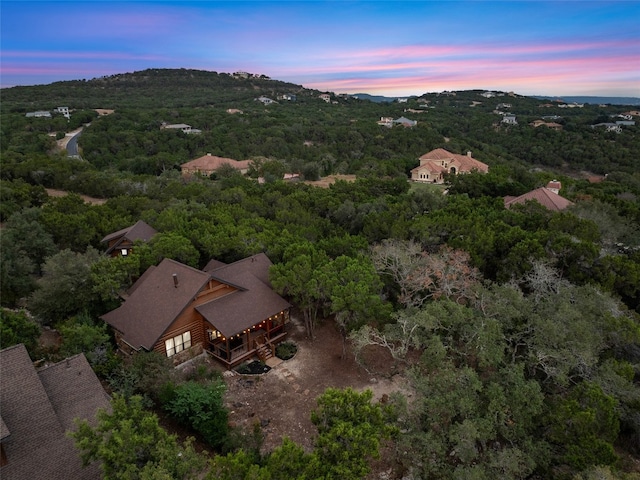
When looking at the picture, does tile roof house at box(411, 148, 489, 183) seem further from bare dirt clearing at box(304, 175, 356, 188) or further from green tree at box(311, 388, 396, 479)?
green tree at box(311, 388, 396, 479)

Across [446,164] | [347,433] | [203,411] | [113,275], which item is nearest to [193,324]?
[113,275]

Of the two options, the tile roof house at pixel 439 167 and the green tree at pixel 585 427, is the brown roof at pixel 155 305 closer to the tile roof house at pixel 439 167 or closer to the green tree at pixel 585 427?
the green tree at pixel 585 427

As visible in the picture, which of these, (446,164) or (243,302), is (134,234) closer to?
(243,302)

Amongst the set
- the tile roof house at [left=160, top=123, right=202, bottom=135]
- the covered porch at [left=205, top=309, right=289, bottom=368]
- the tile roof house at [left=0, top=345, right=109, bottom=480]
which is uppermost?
the tile roof house at [left=160, top=123, right=202, bottom=135]

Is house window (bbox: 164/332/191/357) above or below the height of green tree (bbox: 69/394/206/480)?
below

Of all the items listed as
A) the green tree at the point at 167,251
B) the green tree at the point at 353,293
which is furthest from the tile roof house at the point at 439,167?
the green tree at the point at 167,251

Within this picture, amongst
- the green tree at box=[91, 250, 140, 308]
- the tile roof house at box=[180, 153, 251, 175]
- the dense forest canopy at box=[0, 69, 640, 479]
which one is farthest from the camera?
the tile roof house at box=[180, 153, 251, 175]

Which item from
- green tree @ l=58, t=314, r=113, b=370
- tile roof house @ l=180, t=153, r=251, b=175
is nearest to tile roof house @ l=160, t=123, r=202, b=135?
tile roof house @ l=180, t=153, r=251, b=175
